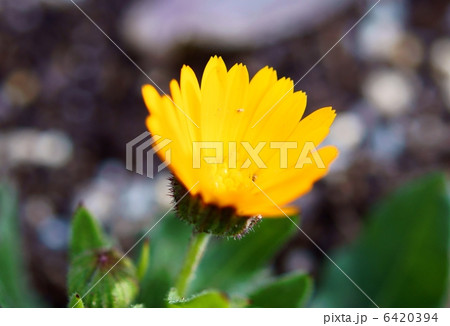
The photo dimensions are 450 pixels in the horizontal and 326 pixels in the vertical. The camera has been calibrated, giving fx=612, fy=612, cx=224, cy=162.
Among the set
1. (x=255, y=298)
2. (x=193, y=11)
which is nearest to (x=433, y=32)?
(x=193, y=11)

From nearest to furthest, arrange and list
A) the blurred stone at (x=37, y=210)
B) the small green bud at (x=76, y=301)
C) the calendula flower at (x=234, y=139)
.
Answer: the calendula flower at (x=234, y=139) → the small green bud at (x=76, y=301) → the blurred stone at (x=37, y=210)

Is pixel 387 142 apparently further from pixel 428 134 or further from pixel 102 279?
pixel 102 279

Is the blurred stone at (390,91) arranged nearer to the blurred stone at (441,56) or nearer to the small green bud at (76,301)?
the blurred stone at (441,56)

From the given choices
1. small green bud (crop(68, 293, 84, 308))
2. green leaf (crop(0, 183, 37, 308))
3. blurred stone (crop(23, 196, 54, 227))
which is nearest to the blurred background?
blurred stone (crop(23, 196, 54, 227))

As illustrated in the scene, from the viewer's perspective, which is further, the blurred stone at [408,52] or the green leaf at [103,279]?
the blurred stone at [408,52]

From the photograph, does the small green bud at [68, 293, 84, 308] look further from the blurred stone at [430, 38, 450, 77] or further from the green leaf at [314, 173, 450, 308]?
the blurred stone at [430, 38, 450, 77]

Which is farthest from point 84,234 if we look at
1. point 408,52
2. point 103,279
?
point 408,52

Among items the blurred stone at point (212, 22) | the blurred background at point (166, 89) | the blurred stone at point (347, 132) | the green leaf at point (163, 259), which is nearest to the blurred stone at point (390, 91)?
the blurred background at point (166, 89)
